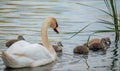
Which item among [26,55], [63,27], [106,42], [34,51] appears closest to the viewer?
[26,55]

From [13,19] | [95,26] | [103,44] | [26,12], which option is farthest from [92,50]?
[26,12]

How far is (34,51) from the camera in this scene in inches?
530

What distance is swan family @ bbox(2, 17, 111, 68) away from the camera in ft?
42.9

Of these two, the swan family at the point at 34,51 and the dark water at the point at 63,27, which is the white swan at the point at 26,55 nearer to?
the swan family at the point at 34,51

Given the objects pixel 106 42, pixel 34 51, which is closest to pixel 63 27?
pixel 106 42

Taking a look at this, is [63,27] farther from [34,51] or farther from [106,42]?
[34,51]

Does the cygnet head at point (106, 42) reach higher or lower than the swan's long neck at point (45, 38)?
lower

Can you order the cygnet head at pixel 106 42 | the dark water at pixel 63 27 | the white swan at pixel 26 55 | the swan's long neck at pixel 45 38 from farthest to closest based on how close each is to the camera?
the cygnet head at pixel 106 42 → the swan's long neck at pixel 45 38 → the dark water at pixel 63 27 → the white swan at pixel 26 55

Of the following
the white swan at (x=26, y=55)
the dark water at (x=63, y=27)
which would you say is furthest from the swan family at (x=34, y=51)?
the dark water at (x=63, y=27)

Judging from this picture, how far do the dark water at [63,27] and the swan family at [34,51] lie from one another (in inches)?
5.9

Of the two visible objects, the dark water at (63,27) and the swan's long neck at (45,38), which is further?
the swan's long neck at (45,38)

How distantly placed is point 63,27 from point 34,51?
4.46 metres

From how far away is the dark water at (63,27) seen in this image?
44.1 ft

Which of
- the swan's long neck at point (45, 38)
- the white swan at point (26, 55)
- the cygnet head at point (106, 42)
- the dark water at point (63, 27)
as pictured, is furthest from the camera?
the cygnet head at point (106, 42)
